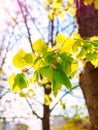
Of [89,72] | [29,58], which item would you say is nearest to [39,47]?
[29,58]

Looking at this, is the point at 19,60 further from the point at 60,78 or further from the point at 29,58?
the point at 60,78

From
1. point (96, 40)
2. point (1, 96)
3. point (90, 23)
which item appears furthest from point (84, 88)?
point (1, 96)

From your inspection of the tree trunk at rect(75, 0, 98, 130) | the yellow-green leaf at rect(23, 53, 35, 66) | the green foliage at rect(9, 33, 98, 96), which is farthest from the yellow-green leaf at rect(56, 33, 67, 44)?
the tree trunk at rect(75, 0, 98, 130)

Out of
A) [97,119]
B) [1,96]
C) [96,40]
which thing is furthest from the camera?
[1,96]

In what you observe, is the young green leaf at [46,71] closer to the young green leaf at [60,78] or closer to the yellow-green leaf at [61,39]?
the young green leaf at [60,78]

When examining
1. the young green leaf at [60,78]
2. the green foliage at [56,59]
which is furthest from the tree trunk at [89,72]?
the young green leaf at [60,78]

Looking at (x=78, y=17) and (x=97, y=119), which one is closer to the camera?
(x=97, y=119)

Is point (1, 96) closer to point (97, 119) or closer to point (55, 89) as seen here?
point (97, 119)

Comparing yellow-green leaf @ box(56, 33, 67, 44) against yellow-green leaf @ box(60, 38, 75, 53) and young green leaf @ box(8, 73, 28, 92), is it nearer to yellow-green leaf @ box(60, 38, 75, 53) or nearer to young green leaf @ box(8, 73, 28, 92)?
yellow-green leaf @ box(60, 38, 75, 53)
